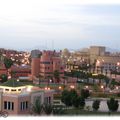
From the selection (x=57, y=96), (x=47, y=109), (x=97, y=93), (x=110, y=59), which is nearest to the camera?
(x=47, y=109)

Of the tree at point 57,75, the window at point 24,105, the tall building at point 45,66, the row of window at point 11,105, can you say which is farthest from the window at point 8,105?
the tall building at point 45,66

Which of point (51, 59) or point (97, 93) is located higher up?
point (51, 59)

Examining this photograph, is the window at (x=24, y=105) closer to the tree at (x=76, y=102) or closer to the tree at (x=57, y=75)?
the tree at (x=76, y=102)

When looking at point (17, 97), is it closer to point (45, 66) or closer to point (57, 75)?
point (57, 75)

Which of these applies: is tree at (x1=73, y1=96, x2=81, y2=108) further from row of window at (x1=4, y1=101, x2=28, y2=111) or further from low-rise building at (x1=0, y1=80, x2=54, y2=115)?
row of window at (x1=4, y1=101, x2=28, y2=111)

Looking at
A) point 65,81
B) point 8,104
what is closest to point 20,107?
point 8,104

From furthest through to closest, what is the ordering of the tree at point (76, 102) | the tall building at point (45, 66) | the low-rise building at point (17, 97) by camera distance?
the tall building at point (45, 66) < the tree at point (76, 102) < the low-rise building at point (17, 97)

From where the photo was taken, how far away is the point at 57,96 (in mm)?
8117

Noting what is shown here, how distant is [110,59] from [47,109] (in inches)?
710

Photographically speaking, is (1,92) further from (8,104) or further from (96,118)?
(96,118)

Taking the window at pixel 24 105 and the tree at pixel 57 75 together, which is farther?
the tree at pixel 57 75

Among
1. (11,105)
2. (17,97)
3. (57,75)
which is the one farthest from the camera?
(57,75)

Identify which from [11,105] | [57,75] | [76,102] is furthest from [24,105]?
[57,75]

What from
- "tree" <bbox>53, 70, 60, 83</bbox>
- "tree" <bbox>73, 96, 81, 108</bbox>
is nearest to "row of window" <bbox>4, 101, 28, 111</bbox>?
"tree" <bbox>73, 96, 81, 108</bbox>
